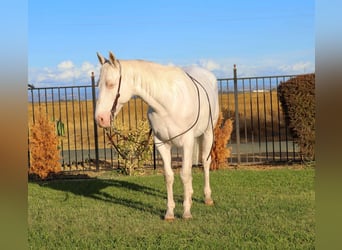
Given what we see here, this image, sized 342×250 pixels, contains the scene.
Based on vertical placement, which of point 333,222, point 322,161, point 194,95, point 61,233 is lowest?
point 61,233

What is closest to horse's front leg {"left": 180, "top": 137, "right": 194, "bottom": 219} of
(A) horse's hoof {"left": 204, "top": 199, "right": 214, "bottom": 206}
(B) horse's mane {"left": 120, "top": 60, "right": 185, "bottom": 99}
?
(B) horse's mane {"left": 120, "top": 60, "right": 185, "bottom": 99}

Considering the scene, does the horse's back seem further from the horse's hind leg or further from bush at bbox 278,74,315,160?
bush at bbox 278,74,315,160

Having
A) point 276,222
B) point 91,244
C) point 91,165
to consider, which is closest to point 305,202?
point 276,222

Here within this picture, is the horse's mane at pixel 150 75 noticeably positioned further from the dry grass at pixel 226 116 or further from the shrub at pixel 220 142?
the shrub at pixel 220 142

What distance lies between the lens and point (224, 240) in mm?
4004

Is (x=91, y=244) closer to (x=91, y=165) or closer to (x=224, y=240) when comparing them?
(x=224, y=240)

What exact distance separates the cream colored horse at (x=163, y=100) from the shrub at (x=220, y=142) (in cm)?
339

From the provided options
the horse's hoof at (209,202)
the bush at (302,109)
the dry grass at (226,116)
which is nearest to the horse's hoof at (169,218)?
the horse's hoof at (209,202)

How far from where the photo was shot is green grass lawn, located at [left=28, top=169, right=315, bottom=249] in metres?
4.07

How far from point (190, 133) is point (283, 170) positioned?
429 cm

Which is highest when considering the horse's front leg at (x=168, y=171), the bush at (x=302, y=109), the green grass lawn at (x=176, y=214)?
the bush at (x=302, y=109)

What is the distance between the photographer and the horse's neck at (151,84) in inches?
175

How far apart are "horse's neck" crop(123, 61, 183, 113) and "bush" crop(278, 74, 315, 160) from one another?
15.8 ft

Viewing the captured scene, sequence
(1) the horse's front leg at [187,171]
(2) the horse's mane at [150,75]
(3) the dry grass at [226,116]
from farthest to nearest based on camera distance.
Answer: (3) the dry grass at [226,116]
(1) the horse's front leg at [187,171]
(2) the horse's mane at [150,75]
